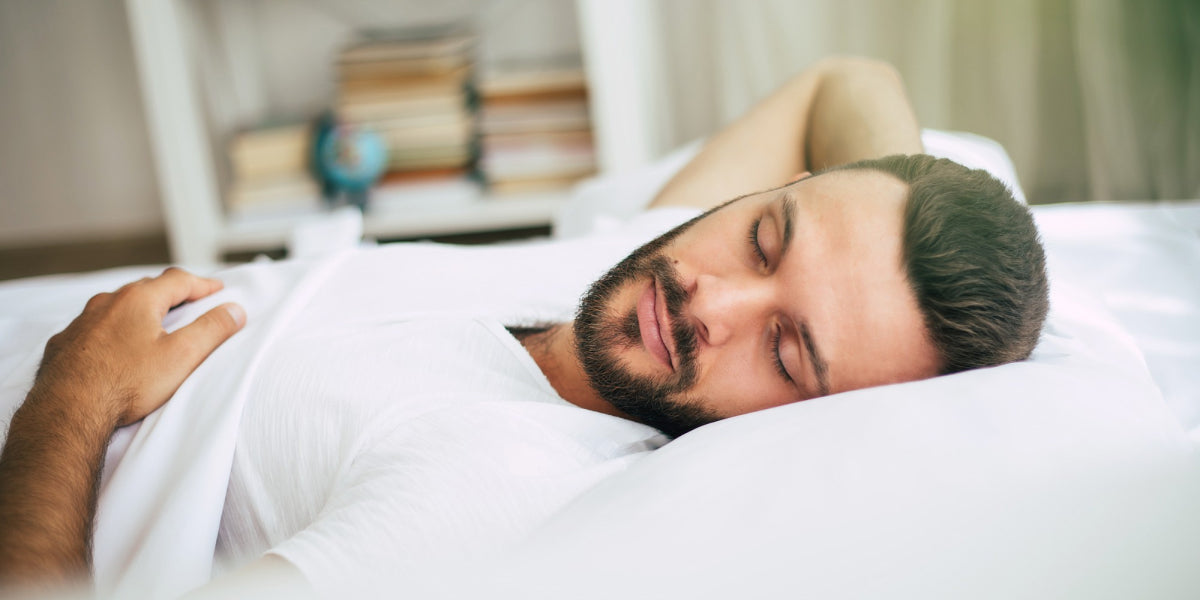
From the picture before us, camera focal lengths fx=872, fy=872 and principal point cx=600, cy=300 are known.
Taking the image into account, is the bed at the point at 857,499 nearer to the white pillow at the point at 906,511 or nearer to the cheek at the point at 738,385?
the white pillow at the point at 906,511

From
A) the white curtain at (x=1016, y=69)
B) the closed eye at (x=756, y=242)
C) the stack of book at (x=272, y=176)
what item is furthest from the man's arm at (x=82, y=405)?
the white curtain at (x=1016, y=69)

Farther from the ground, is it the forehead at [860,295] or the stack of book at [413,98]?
the stack of book at [413,98]

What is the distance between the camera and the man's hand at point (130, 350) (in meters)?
0.80

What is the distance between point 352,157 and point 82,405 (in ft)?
4.52

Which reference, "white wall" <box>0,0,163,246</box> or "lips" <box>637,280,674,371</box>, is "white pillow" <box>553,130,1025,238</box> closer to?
"lips" <box>637,280,674,371</box>

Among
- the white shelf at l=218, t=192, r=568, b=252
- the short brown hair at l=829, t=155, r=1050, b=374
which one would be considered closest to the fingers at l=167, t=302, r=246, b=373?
the short brown hair at l=829, t=155, r=1050, b=374

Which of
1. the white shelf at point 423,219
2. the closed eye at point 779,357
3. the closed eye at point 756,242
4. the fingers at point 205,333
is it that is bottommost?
the white shelf at point 423,219

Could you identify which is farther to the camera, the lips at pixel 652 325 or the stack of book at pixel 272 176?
the stack of book at pixel 272 176

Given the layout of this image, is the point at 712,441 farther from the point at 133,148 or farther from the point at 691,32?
the point at 133,148

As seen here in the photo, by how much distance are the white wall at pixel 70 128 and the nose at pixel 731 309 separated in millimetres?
2179

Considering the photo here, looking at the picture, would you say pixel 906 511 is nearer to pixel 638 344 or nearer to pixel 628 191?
pixel 638 344

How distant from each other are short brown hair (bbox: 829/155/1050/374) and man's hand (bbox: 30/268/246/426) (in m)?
0.69

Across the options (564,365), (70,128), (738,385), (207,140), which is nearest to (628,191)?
(564,365)

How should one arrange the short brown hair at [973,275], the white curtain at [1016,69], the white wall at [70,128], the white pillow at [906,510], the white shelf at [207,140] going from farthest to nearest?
the white wall at [70,128]
the white shelf at [207,140]
the white curtain at [1016,69]
the short brown hair at [973,275]
the white pillow at [906,510]
